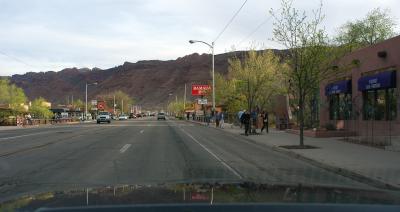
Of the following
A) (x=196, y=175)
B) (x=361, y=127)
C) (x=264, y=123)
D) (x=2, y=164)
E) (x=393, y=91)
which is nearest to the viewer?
(x=196, y=175)

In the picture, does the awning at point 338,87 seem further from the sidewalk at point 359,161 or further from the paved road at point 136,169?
the paved road at point 136,169

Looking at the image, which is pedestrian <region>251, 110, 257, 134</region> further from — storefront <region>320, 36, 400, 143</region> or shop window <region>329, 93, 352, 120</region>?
shop window <region>329, 93, 352, 120</region>

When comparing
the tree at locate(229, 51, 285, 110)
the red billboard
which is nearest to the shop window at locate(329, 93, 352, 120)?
the tree at locate(229, 51, 285, 110)

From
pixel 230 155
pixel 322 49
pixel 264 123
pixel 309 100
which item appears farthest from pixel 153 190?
pixel 309 100

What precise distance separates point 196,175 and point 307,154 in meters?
8.17

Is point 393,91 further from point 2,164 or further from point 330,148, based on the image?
point 2,164

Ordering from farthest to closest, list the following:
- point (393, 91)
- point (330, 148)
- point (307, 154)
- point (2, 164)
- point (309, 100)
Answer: point (309, 100), point (393, 91), point (330, 148), point (307, 154), point (2, 164)

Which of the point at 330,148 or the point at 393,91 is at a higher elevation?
the point at 393,91

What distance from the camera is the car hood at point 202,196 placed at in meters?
4.79

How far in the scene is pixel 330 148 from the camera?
2416 cm

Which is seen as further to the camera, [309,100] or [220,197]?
A: [309,100]

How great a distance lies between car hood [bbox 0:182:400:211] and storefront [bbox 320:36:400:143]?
20885 mm

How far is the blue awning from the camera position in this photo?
90.2 ft

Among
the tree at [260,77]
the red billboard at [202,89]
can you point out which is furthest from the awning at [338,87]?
the red billboard at [202,89]
